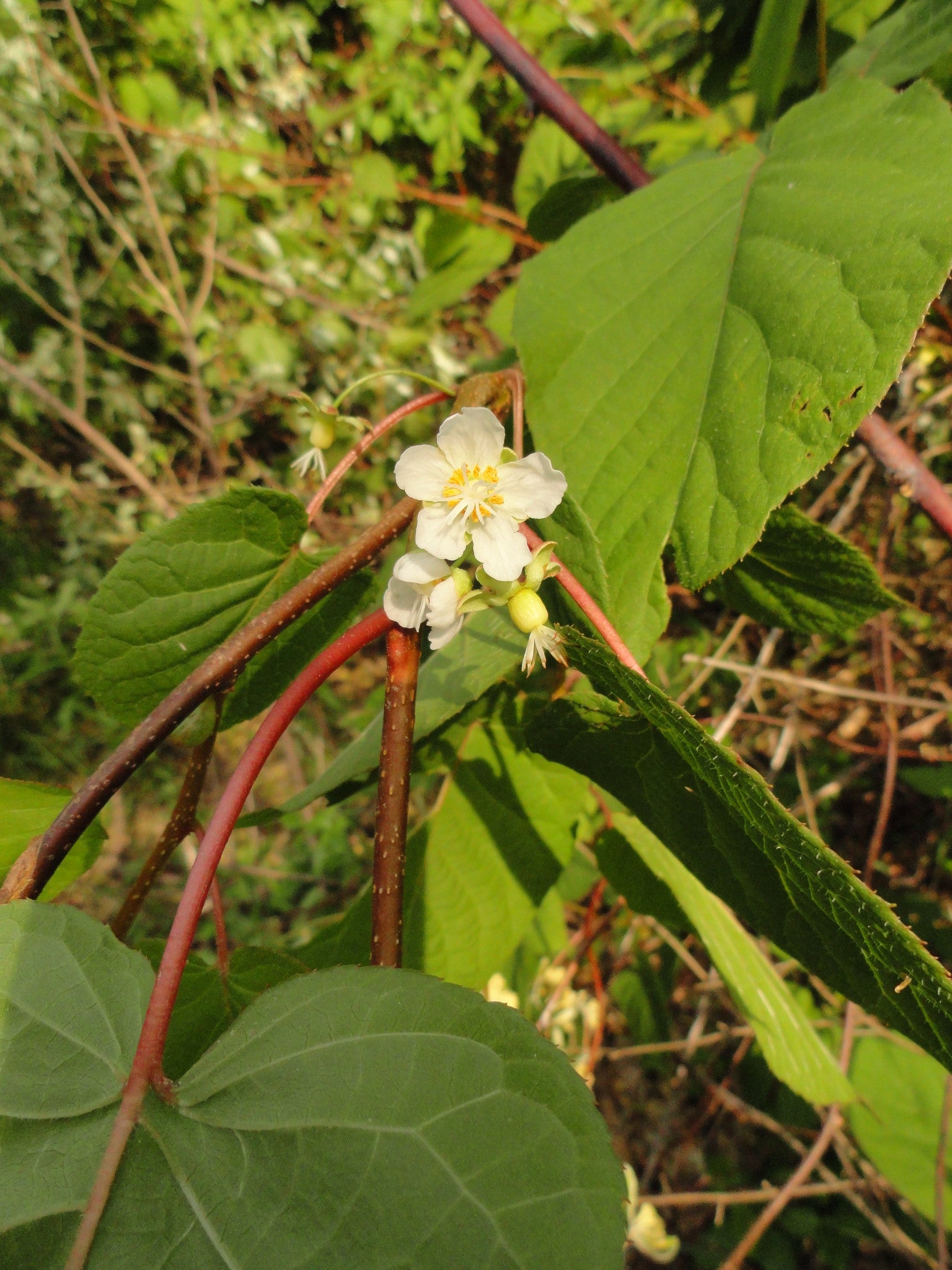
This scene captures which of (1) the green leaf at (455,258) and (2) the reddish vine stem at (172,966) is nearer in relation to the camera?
(2) the reddish vine stem at (172,966)

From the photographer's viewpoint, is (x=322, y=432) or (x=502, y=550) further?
(x=322, y=432)

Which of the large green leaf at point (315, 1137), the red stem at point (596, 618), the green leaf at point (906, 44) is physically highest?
the green leaf at point (906, 44)

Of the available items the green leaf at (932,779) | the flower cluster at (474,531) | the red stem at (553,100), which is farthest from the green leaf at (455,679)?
the green leaf at (932,779)

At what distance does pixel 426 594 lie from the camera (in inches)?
23.8

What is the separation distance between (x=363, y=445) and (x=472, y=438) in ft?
0.44

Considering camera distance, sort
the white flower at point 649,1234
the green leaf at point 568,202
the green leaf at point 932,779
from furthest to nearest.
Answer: the green leaf at point 932,779, the white flower at point 649,1234, the green leaf at point 568,202

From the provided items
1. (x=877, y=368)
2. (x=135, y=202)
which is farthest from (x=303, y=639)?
(x=135, y=202)

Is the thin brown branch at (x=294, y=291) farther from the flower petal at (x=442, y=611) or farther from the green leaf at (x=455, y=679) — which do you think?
the flower petal at (x=442, y=611)

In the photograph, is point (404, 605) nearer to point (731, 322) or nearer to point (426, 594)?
point (426, 594)

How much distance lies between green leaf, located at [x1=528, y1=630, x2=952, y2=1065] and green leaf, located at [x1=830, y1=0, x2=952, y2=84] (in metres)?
0.88

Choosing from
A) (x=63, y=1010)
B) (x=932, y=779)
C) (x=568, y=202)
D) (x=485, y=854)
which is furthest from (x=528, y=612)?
(x=932, y=779)

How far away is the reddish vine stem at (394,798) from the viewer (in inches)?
20.7

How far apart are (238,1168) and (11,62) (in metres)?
4.01

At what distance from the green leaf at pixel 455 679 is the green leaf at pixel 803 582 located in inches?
12.6
